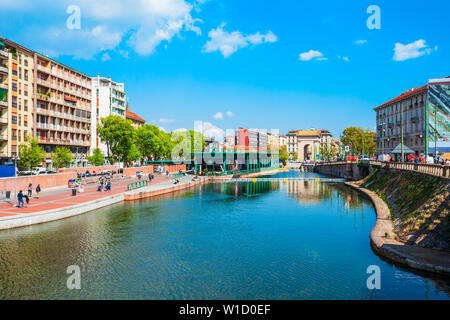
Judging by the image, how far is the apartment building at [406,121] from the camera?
78.1 metres

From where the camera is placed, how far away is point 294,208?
1761 inches

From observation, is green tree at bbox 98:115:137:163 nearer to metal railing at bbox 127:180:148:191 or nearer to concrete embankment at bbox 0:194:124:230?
metal railing at bbox 127:180:148:191

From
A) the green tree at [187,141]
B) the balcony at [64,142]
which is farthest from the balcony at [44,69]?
the green tree at [187,141]

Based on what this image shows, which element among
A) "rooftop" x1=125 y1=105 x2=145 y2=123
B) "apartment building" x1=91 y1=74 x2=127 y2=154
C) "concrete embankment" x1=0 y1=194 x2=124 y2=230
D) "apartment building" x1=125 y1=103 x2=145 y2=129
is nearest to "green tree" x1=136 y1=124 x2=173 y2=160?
"apartment building" x1=91 y1=74 x2=127 y2=154

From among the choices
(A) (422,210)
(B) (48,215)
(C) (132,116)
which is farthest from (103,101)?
(A) (422,210)

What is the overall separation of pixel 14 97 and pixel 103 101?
1502 inches

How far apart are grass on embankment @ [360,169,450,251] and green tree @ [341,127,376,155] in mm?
87740

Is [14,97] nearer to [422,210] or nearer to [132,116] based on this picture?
[132,116]

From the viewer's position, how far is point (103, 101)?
103 metres

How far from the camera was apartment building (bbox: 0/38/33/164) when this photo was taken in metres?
61.3

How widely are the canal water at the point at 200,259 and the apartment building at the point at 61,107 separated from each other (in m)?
46.2
